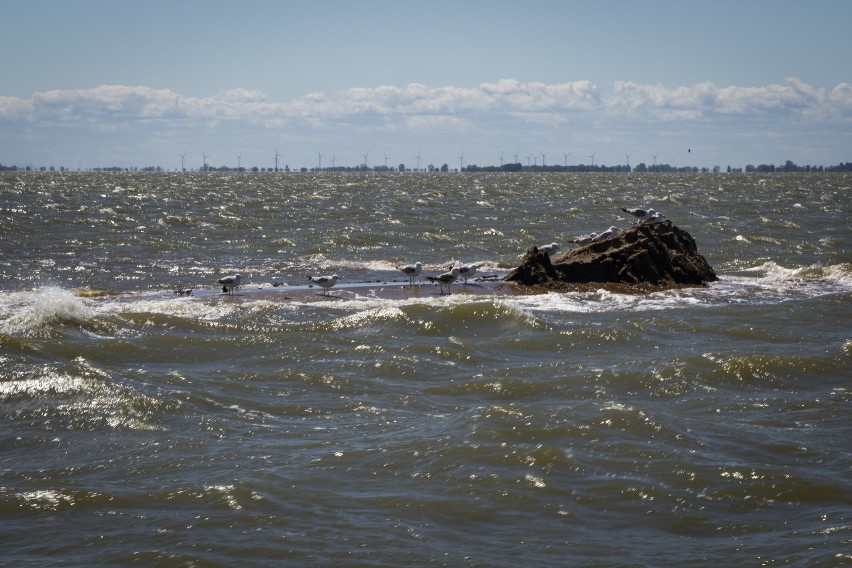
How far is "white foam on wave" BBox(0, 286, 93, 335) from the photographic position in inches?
622

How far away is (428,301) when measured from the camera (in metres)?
18.4

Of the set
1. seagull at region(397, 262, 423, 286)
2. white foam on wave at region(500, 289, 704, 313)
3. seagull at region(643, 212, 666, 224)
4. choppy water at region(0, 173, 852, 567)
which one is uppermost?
seagull at region(643, 212, 666, 224)

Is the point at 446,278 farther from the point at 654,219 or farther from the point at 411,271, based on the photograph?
the point at 654,219

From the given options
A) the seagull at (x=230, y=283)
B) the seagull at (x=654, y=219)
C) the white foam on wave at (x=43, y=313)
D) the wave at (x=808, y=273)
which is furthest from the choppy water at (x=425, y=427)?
the seagull at (x=654, y=219)

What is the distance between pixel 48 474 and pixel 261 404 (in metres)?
2.86

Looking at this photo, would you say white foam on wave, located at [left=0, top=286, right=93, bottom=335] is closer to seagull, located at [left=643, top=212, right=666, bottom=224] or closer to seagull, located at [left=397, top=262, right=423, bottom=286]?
seagull, located at [left=397, top=262, right=423, bottom=286]

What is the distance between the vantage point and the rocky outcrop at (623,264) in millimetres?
20594

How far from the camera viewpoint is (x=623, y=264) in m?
21.0

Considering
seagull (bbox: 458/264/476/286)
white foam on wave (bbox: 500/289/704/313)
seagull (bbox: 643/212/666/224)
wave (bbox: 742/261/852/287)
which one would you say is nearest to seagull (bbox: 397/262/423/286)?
seagull (bbox: 458/264/476/286)

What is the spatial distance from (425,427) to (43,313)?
838 centimetres

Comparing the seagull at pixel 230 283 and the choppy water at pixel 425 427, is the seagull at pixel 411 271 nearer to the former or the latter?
the choppy water at pixel 425 427

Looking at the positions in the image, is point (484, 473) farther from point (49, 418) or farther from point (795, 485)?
point (49, 418)

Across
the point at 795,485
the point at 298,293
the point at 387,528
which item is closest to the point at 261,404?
the point at 387,528

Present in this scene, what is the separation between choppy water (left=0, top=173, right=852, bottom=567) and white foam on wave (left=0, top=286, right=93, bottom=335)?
8 centimetres
